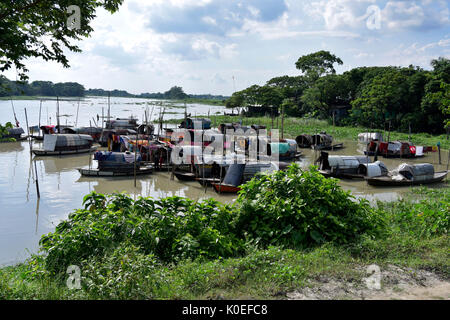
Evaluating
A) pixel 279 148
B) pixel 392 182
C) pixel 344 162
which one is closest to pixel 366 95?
pixel 279 148

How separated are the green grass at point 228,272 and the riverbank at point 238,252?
1 centimetres

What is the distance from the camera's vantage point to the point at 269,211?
635cm

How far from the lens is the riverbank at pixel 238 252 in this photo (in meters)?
4.32

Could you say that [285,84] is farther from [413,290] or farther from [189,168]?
[413,290]

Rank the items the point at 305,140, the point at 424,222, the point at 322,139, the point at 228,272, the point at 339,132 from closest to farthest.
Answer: the point at 228,272, the point at 424,222, the point at 322,139, the point at 305,140, the point at 339,132

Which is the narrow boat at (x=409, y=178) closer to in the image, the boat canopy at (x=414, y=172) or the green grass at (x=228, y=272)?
the boat canopy at (x=414, y=172)

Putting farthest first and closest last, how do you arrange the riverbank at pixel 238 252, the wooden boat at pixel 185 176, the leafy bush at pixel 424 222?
the wooden boat at pixel 185 176, the leafy bush at pixel 424 222, the riverbank at pixel 238 252

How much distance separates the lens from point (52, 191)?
16.4 meters

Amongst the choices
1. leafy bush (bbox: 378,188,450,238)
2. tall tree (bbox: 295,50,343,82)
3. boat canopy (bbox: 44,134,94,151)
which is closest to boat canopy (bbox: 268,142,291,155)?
boat canopy (bbox: 44,134,94,151)

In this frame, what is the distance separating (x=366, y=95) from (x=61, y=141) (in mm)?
33856

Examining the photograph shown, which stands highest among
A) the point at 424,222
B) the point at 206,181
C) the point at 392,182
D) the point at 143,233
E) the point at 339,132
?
the point at 339,132

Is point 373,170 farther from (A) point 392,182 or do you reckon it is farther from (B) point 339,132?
(B) point 339,132

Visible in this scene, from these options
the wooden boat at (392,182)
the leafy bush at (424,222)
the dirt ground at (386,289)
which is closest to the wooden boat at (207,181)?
the wooden boat at (392,182)
